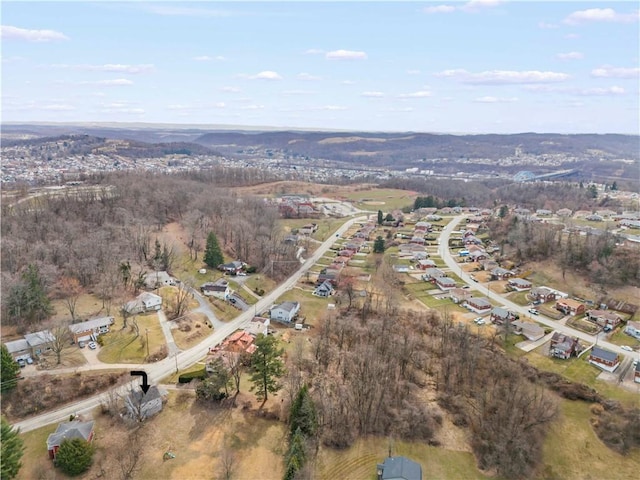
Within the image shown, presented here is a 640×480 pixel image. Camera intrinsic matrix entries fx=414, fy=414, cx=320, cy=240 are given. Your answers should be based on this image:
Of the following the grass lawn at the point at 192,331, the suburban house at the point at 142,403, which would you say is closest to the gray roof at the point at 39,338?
the grass lawn at the point at 192,331

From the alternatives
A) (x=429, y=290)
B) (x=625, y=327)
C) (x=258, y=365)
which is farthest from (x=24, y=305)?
(x=625, y=327)

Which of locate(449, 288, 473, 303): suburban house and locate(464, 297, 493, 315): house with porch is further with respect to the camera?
locate(449, 288, 473, 303): suburban house

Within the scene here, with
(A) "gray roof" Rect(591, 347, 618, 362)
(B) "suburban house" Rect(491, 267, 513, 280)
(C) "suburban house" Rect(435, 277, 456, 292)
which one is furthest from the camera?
(B) "suburban house" Rect(491, 267, 513, 280)

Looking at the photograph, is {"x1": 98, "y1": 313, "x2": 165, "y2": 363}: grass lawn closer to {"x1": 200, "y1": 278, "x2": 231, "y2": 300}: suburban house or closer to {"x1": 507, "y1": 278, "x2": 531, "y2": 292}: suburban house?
{"x1": 200, "y1": 278, "x2": 231, "y2": 300}: suburban house

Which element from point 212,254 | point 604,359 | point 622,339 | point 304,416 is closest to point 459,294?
point 622,339

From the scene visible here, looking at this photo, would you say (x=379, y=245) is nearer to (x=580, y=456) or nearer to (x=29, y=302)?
(x=580, y=456)

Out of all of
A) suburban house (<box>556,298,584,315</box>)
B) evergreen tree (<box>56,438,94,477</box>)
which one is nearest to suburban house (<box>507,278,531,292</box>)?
suburban house (<box>556,298,584,315</box>)

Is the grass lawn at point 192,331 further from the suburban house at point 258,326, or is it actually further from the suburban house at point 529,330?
the suburban house at point 529,330

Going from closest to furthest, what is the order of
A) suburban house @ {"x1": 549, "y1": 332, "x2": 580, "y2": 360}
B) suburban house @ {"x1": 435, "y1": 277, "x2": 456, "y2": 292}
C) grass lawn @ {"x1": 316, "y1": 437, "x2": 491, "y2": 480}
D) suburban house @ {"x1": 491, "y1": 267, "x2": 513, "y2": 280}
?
1. grass lawn @ {"x1": 316, "y1": 437, "x2": 491, "y2": 480}
2. suburban house @ {"x1": 549, "y1": 332, "x2": 580, "y2": 360}
3. suburban house @ {"x1": 435, "y1": 277, "x2": 456, "y2": 292}
4. suburban house @ {"x1": 491, "y1": 267, "x2": 513, "y2": 280}
